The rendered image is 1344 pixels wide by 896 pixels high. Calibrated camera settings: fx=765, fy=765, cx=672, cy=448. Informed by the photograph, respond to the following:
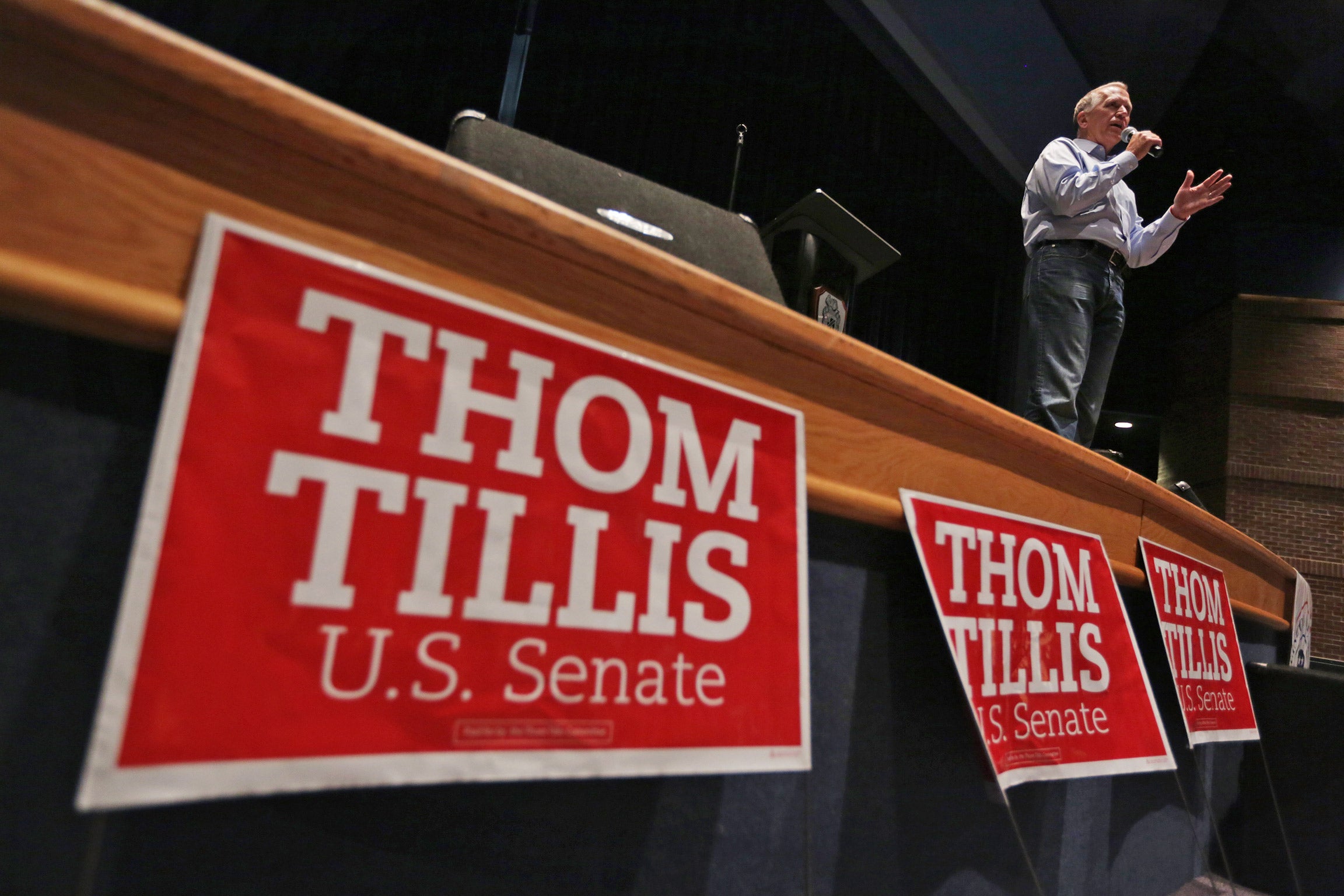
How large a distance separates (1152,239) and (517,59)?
1732 mm

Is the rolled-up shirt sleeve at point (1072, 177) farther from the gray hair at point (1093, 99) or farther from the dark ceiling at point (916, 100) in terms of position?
the dark ceiling at point (916, 100)

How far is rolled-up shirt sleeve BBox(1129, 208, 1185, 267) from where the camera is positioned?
1.45 meters

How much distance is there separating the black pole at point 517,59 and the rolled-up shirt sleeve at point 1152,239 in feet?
5.34

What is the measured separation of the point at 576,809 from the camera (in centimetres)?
47

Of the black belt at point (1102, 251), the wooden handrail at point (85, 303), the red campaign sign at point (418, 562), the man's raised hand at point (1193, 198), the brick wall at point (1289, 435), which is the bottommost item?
the red campaign sign at point (418, 562)

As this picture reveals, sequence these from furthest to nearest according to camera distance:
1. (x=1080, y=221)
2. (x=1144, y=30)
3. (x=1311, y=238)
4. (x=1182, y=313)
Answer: (x=1182, y=313), (x=1311, y=238), (x=1144, y=30), (x=1080, y=221)

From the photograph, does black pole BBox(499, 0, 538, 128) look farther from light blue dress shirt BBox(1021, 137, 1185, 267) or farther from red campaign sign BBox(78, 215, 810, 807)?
red campaign sign BBox(78, 215, 810, 807)

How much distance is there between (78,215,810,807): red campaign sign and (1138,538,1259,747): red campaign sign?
0.73m

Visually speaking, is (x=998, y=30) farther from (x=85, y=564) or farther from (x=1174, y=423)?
(x=85, y=564)

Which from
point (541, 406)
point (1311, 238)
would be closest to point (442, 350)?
point (541, 406)

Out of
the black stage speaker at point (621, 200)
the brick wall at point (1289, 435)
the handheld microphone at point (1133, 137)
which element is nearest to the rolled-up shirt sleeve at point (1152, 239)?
the handheld microphone at point (1133, 137)

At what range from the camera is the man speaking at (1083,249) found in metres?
1.30

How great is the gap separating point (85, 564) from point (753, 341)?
0.42 meters

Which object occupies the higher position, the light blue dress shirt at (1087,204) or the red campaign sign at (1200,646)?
the light blue dress shirt at (1087,204)
